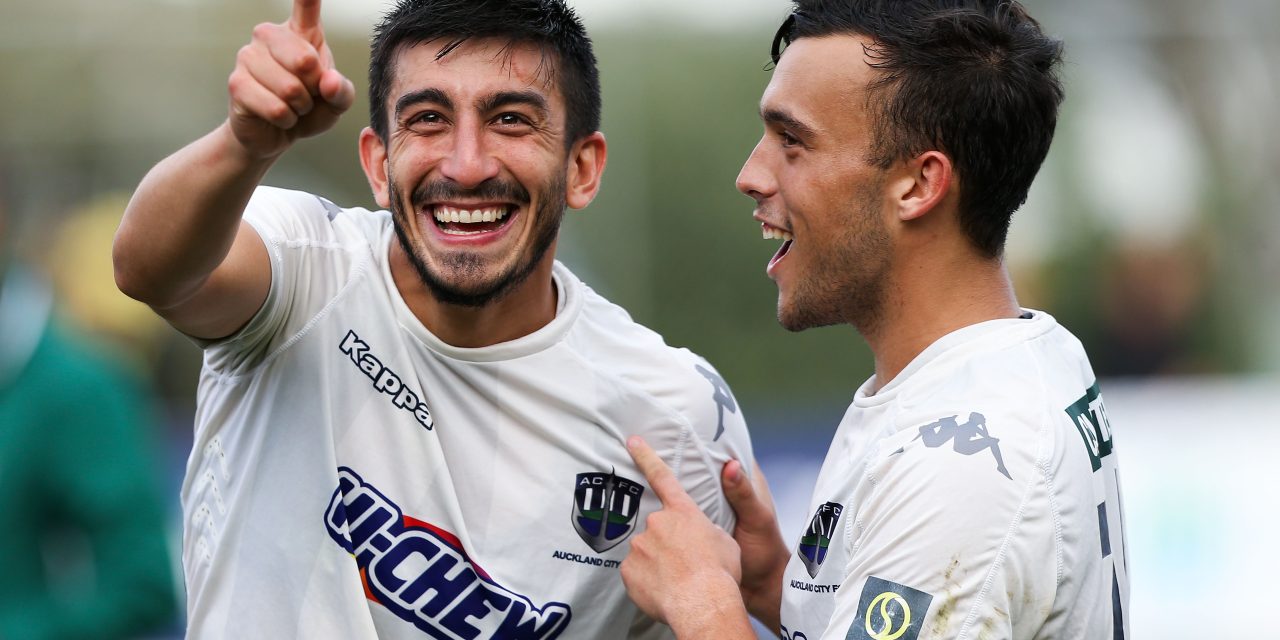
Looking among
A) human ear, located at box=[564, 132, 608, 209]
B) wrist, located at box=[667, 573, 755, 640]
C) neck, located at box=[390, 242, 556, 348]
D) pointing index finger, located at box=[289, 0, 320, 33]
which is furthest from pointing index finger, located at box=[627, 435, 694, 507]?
pointing index finger, located at box=[289, 0, 320, 33]

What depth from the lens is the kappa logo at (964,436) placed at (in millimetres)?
2461

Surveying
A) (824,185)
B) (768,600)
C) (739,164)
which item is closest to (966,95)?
(824,185)

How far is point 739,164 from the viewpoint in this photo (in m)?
11.3

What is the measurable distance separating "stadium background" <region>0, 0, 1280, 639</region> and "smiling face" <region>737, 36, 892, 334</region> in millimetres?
5746

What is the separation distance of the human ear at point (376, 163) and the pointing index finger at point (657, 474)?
0.81 m

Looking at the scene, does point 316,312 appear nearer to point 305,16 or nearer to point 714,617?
point 305,16

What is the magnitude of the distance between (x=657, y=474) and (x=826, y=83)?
3.18ft

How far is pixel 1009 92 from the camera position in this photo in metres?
2.88

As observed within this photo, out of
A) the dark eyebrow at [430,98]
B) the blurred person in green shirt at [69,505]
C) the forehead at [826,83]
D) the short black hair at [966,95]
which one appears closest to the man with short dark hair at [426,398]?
the dark eyebrow at [430,98]

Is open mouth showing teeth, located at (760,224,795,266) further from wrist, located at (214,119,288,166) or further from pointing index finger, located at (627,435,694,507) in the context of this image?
wrist, located at (214,119,288,166)

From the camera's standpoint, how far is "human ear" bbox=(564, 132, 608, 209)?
339 centimetres

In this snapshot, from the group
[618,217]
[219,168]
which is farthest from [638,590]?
[618,217]

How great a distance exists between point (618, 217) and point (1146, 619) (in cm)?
467

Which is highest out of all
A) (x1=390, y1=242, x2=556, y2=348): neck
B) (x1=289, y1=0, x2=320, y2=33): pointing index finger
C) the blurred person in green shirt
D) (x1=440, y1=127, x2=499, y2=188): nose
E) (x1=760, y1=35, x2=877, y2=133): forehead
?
(x1=760, y1=35, x2=877, y2=133): forehead
